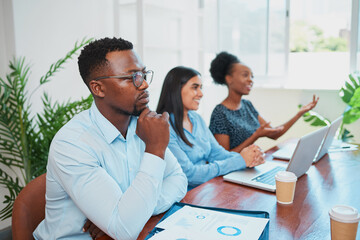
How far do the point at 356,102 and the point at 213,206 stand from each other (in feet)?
8.06

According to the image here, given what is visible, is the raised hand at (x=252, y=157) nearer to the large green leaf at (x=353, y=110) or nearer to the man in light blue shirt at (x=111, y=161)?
the man in light blue shirt at (x=111, y=161)

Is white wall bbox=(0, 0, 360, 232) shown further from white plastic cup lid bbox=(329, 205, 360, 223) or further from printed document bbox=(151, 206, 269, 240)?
white plastic cup lid bbox=(329, 205, 360, 223)

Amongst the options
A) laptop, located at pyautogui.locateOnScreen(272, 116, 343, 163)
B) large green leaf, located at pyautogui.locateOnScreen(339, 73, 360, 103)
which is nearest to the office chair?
laptop, located at pyautogui.locateOnScreen(272, 116, 343, 163)

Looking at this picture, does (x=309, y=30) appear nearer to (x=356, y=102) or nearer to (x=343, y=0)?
(x=343, y=0)

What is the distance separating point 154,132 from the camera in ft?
3.46

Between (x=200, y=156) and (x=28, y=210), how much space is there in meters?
0.95

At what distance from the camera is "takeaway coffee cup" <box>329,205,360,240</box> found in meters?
0.83

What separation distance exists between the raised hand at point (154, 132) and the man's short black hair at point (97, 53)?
9.4 inches

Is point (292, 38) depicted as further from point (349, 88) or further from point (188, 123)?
point (188, 123)

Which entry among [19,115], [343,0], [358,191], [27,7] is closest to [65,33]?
[27,7]

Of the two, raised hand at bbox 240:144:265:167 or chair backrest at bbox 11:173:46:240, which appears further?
raised hand at bbox 240:144:265:167

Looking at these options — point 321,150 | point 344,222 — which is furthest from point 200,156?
point 344,222

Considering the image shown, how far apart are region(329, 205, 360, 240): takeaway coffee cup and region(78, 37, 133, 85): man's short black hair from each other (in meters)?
0.84

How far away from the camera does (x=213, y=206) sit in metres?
1.15
